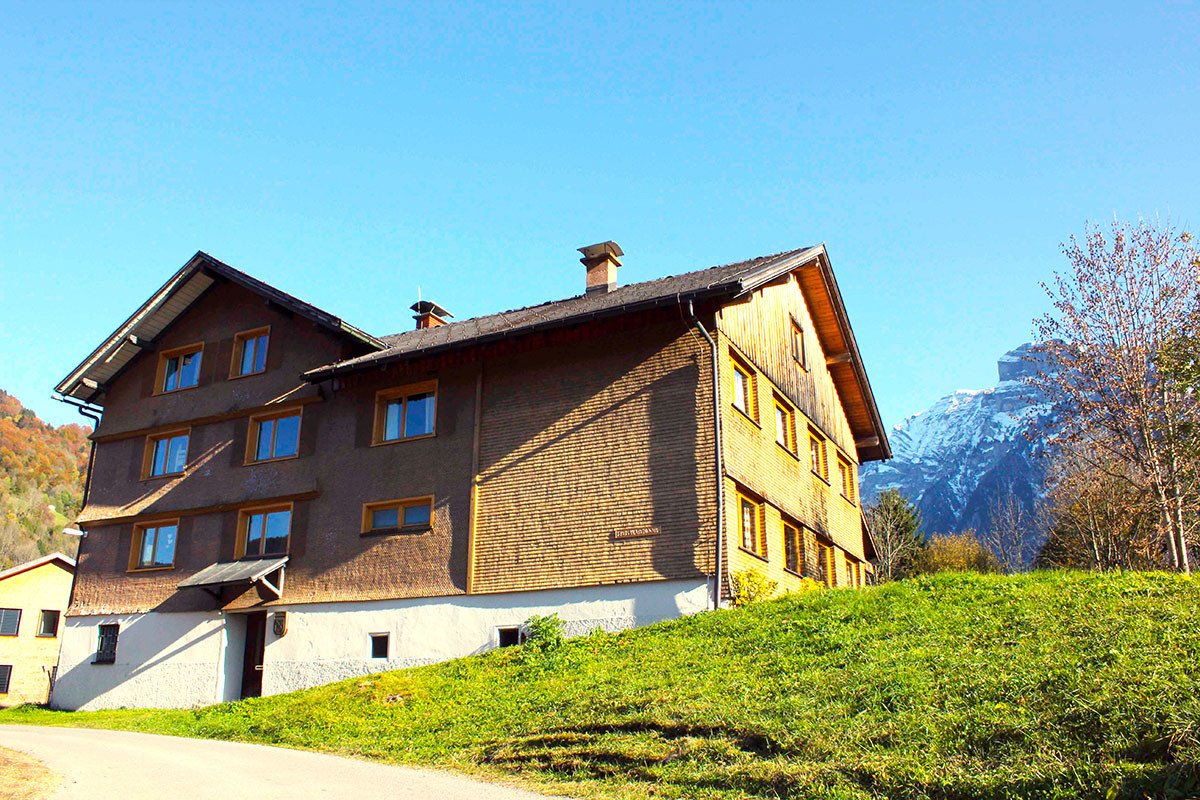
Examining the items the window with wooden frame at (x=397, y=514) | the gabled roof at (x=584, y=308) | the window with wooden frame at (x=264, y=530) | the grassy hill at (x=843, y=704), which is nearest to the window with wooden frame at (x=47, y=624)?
the window with wooden frame at (x=264, y=530)

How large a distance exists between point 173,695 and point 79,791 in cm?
1419

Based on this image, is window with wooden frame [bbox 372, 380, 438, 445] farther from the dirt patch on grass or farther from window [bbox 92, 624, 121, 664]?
the dirt patch on grass

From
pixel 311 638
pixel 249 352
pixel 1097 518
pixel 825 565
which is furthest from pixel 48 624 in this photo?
pixel 1097 518

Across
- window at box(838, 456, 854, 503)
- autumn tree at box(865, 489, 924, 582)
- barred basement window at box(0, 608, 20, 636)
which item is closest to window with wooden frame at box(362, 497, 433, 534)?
window at box(838, 456, 854, 503)

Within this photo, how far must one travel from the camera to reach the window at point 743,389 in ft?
64.9

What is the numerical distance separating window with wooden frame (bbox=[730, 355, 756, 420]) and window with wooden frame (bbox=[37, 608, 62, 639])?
37.4 m

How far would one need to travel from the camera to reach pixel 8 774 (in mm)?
10500

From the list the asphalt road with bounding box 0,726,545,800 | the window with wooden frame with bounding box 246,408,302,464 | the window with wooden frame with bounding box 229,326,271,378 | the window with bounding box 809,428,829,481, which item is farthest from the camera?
the window with bounding box 809,428,829,481

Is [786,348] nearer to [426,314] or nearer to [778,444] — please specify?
[778,444]

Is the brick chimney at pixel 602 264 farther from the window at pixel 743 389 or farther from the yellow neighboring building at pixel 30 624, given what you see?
the yellow neighboring building at pixel 30 624

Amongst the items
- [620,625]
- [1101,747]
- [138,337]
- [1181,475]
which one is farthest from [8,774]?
[1181,475]

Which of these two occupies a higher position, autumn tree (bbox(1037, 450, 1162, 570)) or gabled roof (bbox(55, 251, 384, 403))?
gabled roof (bbox(55, 251, 384, 403))

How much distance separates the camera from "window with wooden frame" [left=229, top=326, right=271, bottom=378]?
82.0ft

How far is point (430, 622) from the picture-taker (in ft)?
64.6
